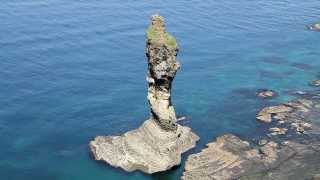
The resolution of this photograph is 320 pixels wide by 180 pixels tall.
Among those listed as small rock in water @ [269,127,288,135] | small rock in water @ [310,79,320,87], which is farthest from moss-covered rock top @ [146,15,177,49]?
small rock in water @ [310,79,320,87]

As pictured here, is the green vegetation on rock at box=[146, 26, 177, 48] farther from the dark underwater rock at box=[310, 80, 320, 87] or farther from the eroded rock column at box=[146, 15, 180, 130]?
the dark underwater rock at box=[310, 80, 320, 87]

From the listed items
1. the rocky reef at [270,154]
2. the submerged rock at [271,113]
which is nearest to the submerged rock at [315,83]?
the submerged rock at [271,113]

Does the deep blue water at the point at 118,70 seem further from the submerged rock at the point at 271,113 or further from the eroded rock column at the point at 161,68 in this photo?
the eroded rock column at the point at 161,68

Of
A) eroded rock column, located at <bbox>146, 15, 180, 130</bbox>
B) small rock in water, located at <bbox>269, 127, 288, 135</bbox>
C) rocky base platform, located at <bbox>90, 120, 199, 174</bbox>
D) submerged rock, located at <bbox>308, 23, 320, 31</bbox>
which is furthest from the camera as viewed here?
submerged rock, located at <bbox>308, 23, 320, 31</bbox>

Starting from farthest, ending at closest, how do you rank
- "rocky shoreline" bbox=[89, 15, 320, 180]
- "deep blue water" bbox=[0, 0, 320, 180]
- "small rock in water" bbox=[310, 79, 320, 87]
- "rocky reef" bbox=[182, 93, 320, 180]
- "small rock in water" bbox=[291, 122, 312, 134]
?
1. "small rock in water" bbox=[310, 79, 320, 87]
2. "small rock in water" bbox=[291, 122, 312, 134]
3. "deep blue water" bbox=[0, 0, 320, 180]
4. "rocky shoreline" bbox=[89, 15, 320, 180]
5. "rocky reef" bbox=[182, 93, 320, 180]

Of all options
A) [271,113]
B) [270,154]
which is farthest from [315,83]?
[270,154]

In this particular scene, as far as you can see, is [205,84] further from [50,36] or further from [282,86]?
[50,36]

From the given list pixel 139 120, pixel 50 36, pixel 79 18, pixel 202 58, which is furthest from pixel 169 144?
pixel 79 18
